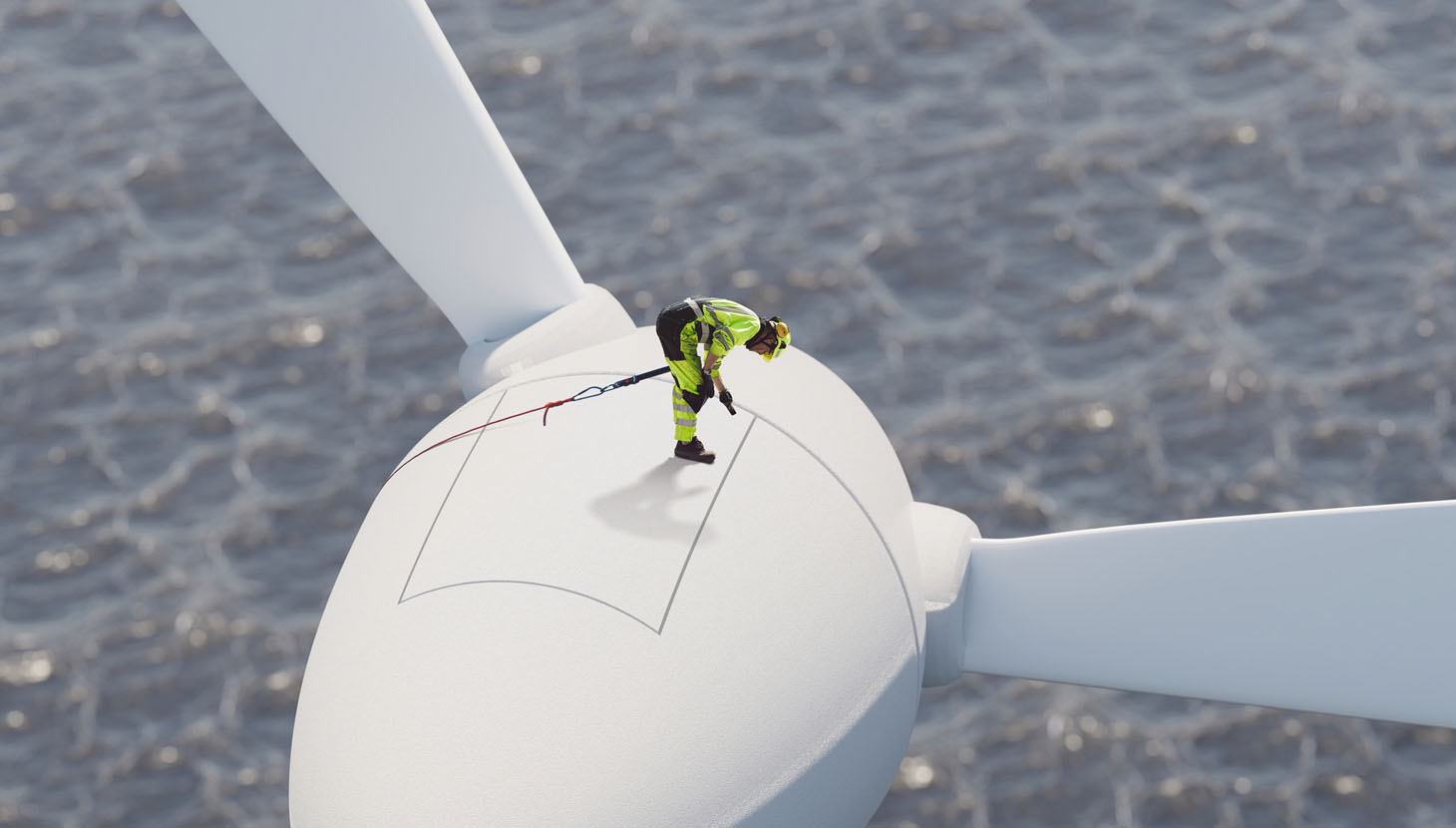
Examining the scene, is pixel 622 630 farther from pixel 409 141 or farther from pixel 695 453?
pixel 409 141

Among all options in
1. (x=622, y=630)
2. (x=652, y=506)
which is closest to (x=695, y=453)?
(x=652, y=506)

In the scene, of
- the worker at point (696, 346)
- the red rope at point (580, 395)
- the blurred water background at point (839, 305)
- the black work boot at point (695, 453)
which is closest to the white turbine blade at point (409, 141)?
the red rope at point (580, 395)

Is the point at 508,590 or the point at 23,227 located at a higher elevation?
the point at 508,590

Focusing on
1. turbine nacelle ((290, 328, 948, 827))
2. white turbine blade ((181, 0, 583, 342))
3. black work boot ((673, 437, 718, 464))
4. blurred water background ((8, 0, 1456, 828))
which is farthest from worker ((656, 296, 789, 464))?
blurred water background ((8, 0, 1456, 828))

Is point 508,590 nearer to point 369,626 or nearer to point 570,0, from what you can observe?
point 369,626

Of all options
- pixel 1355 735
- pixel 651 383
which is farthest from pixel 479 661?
pixel 1355 735
